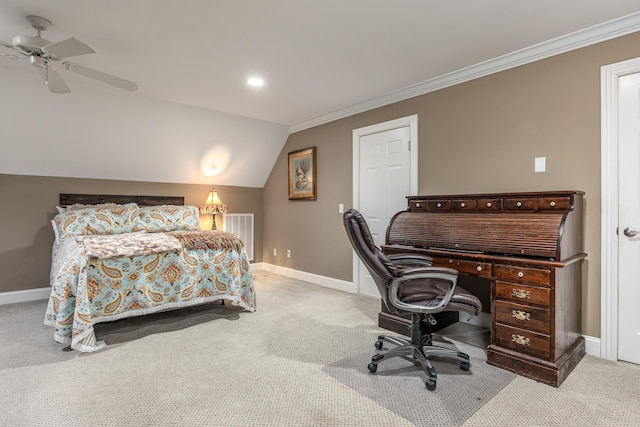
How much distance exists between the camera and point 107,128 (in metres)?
4.02

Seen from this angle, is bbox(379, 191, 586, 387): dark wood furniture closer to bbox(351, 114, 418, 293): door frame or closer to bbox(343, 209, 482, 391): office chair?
bbox(343, 209, 482, 391): office chair

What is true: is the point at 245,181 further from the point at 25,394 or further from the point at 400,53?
the point at 25,394

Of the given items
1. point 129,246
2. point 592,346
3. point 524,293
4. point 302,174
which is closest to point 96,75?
point 129,246

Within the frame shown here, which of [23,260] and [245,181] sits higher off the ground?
[245,181]

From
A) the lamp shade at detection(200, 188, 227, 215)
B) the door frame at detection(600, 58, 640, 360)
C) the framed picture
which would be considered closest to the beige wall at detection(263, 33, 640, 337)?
the door frame at detection(600, 58, 640, 360)

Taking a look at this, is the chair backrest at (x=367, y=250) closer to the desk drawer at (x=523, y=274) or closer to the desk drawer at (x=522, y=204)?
the desk drawer at (x=523, y=274)

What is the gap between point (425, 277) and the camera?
2021mm

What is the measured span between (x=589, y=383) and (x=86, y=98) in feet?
16.7

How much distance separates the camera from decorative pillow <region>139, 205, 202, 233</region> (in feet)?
13.8

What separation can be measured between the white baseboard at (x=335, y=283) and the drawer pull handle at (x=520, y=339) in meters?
0.72

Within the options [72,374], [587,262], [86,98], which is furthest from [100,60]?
[587,262]

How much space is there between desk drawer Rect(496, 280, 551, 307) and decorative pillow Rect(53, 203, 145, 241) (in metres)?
3.88

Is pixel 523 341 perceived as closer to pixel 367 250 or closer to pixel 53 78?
pixel 367 250

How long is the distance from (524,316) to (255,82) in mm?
3102
